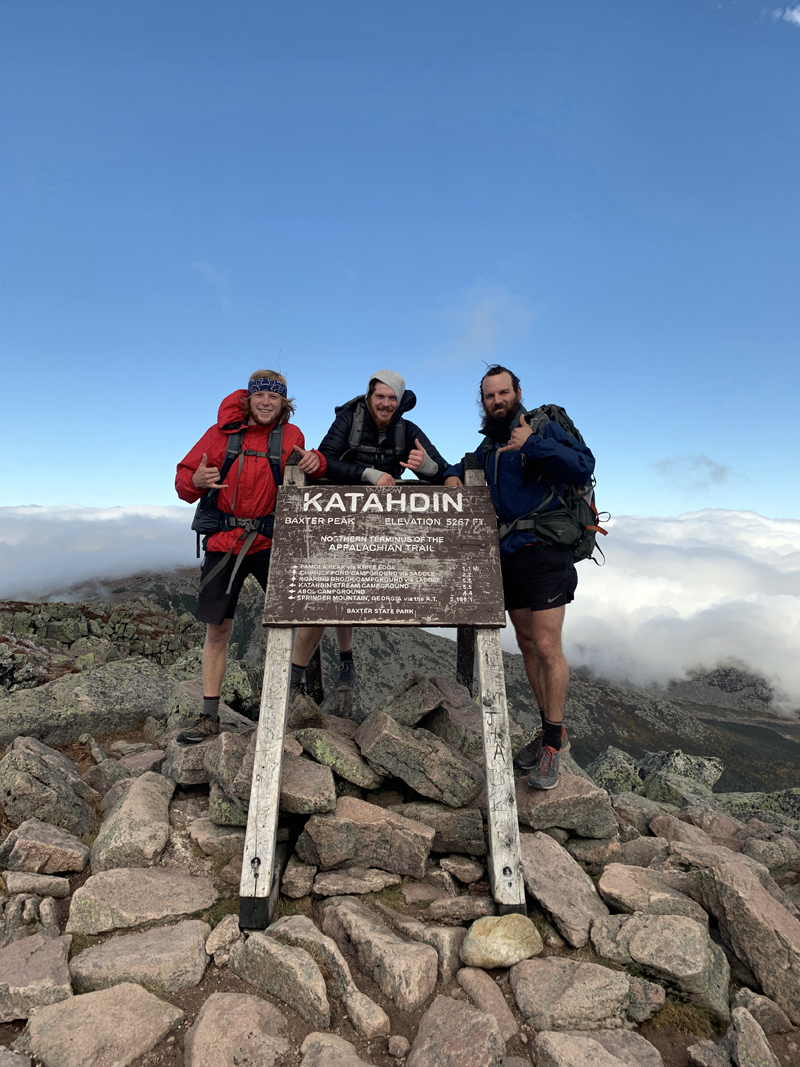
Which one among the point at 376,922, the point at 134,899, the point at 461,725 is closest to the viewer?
the point at 376,922

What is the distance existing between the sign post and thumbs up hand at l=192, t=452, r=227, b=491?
106 centimetres

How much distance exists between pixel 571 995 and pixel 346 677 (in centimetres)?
557

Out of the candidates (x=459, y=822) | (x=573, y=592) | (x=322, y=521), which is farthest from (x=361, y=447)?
(x=459, y=822)

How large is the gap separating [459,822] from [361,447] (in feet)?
15.8

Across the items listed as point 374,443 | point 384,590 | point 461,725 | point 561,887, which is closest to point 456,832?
point 561,887

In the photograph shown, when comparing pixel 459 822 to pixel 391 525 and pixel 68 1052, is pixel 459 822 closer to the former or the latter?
pixel 391 525

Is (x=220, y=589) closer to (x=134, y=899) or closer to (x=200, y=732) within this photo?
Result: (x=200, y=732)

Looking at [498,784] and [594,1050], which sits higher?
[498,784]

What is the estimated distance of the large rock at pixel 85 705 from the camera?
1046cm

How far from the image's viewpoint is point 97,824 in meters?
7.21

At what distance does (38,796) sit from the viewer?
6941mm

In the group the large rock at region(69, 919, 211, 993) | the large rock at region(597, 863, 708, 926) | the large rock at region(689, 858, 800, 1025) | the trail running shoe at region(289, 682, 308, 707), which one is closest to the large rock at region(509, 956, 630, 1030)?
the large rock at region(597, 863, 708, 926)

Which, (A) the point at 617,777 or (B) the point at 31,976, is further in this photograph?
(A) the point at 617,777

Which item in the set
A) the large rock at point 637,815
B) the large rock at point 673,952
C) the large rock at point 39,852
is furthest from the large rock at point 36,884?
the large rock at point 637,815
